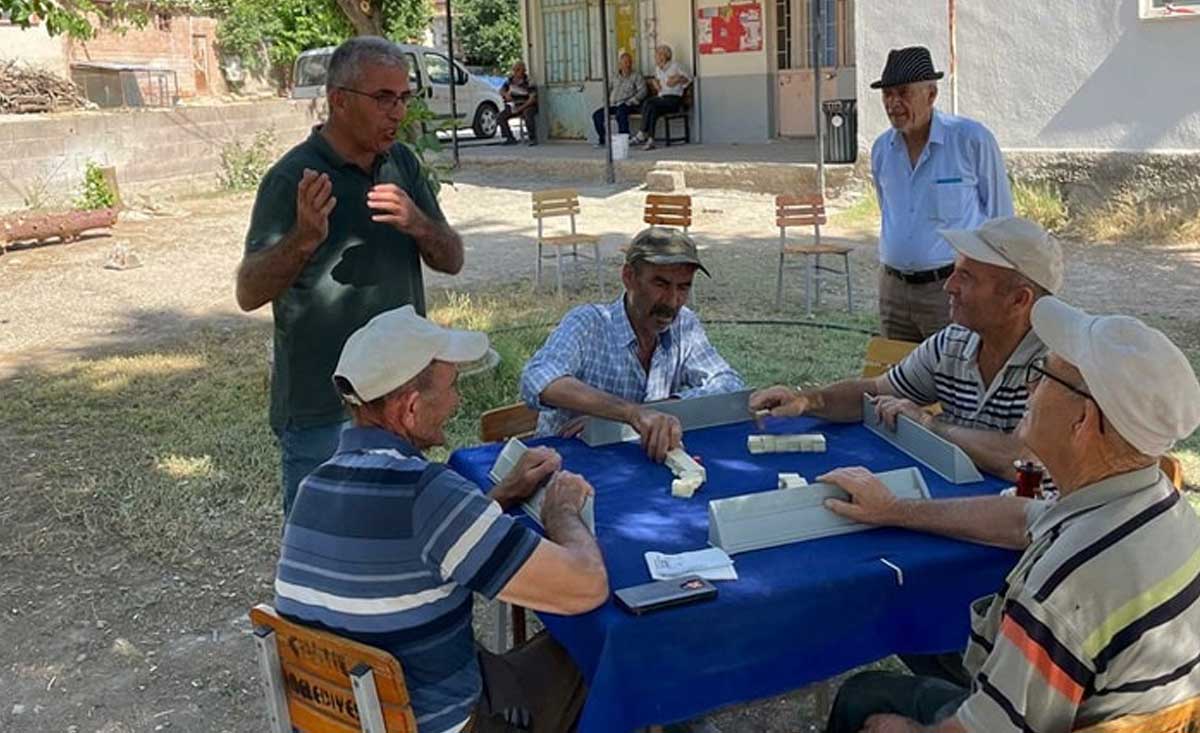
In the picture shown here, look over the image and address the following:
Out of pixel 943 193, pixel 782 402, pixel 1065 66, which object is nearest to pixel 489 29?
pixel 1065 66

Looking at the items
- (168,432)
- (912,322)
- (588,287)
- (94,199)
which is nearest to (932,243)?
(912,322)

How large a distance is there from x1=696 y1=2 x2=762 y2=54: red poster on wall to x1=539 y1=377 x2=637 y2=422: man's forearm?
14.6 m

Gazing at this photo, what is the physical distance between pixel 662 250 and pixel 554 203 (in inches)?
264

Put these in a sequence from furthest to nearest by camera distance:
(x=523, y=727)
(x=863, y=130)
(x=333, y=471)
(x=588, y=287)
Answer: (x=863, y=130), (x=588, y=287), (x=523, y=727), (x=333, y=471)

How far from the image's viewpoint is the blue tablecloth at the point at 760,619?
2.10 m

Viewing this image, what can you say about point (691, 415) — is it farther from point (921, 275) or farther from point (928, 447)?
point (921, 275)

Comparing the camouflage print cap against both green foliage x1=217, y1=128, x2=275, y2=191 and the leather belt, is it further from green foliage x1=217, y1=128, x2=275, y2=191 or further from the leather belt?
green foliage x1=217, y1=128, x2=275, y2=191

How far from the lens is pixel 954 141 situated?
481 centimetres

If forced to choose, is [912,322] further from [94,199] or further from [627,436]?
[94,199]

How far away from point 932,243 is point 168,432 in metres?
4.07

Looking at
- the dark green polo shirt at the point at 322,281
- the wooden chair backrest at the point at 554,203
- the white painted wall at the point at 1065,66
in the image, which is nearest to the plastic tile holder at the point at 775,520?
the dark green polo shirt at the point at 322,281

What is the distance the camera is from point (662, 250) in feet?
11.3

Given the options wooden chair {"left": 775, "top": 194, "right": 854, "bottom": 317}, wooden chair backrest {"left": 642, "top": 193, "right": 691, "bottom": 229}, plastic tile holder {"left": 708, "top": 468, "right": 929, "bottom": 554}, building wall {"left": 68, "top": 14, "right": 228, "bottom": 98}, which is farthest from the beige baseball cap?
building wall {"left": 68, "top": 14, "right": 228, "bottom": 98}

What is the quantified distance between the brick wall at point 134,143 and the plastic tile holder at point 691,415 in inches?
494
